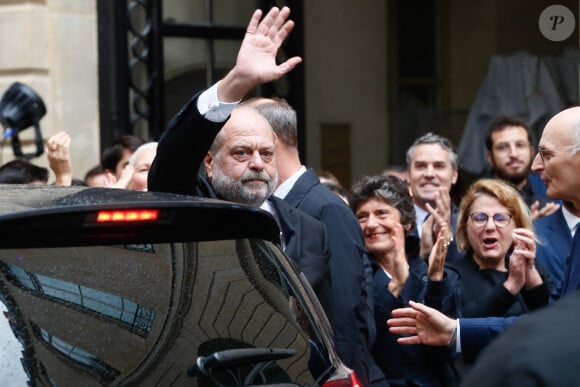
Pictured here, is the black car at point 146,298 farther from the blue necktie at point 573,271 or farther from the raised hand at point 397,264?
the raised hand at point 397,264

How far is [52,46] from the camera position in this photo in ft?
33.8

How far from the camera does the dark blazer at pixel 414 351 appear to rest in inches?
230

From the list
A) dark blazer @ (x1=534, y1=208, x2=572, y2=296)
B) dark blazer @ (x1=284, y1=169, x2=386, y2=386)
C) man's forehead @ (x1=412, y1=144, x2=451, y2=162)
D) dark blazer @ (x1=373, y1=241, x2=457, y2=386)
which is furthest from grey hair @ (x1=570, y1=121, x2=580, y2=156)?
man's forehead @ (x1=412, y1=144, x2=451, y2=162)

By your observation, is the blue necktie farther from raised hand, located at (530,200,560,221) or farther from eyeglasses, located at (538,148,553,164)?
raised hand, located at (530,200,560,221)

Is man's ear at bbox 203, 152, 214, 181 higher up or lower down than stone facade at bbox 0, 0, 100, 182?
lower down

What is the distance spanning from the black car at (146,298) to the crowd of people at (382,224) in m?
1.03

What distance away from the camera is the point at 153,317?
343cm

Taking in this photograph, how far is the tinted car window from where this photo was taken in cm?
329

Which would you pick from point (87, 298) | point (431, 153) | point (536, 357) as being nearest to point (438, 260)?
point (431, 153)

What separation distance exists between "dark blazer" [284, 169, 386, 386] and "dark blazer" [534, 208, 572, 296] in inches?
48.8

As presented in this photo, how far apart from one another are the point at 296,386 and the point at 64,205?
79cm

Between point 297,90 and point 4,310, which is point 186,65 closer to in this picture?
point 297,90

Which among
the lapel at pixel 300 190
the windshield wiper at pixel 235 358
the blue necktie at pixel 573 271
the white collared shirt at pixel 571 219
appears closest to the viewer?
the windshield wiper at pixel 235 358

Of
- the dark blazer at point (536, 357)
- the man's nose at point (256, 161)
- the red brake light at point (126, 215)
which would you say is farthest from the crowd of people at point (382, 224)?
the dark blazer at point (536, 357)
